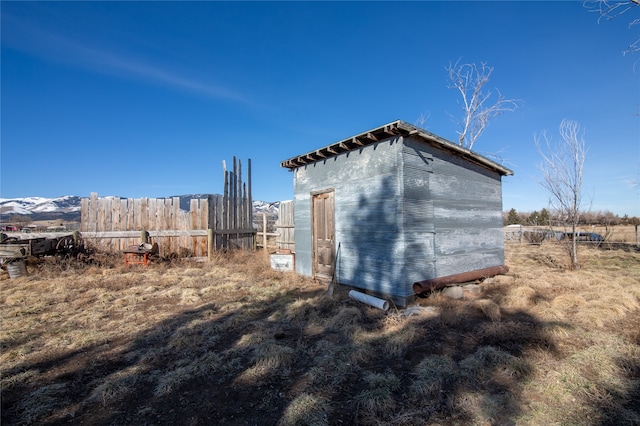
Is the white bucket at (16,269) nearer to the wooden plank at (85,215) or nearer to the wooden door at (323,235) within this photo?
the wooden plank at (85,215)

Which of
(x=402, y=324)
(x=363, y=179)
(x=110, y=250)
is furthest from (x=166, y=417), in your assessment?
(x=110, y=250)

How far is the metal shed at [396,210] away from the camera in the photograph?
659 centimetres

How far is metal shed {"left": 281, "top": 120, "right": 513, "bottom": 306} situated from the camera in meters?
6.59

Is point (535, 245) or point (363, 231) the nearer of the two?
point (363, 231)

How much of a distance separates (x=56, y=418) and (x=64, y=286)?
663 cm

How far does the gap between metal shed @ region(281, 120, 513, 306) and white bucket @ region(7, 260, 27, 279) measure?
27.2 feet

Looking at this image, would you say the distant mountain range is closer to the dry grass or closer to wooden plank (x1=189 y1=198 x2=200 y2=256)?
wooden plank (x1=189 y1=198 x2=200 y2=256)

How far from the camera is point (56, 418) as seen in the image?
2883 millimetres

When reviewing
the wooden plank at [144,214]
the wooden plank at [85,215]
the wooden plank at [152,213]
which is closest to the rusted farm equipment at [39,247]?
the wooden plank at [85,215]

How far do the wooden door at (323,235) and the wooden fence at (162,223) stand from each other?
206 inches

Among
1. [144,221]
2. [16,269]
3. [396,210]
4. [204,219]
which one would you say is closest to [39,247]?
[16,269]

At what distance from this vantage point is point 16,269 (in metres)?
8.67

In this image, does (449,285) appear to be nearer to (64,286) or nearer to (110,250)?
(64,286)

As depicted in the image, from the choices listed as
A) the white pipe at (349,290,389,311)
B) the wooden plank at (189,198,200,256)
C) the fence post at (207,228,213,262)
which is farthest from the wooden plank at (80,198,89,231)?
the white pipe at (349,290,389,311)
